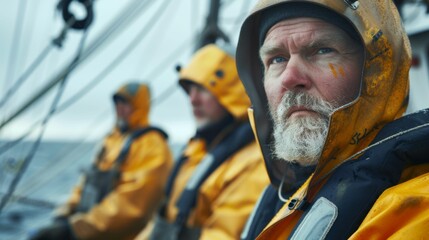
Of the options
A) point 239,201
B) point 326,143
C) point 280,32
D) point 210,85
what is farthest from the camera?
point 210,85

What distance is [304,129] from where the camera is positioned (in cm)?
135

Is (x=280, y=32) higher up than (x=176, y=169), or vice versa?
(x=280, y=32)

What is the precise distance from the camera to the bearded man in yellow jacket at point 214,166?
2400 millimetres

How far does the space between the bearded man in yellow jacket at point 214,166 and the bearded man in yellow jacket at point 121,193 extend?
792mm

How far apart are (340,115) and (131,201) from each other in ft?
10.0

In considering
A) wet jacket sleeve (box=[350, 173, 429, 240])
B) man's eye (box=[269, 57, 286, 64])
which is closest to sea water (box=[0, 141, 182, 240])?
man's eye (box=[269, 57, 286, 64])

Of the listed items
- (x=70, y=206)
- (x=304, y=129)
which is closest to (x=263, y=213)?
(x=304, y=129)

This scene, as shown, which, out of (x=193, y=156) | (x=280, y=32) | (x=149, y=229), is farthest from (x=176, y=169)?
(x=280, y=32)

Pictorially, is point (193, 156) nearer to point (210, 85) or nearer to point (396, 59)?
point (210, 85)

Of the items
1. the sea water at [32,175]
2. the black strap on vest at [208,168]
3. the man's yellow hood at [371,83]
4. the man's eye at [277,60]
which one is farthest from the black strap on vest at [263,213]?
the sea water at [32,175]

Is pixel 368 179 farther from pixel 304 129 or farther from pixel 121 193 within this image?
pixel 121 193

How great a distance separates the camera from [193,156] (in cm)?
323

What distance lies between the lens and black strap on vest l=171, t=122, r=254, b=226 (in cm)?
268

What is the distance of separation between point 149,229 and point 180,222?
1.92 ft
